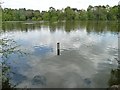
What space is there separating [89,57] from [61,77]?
8238 mm

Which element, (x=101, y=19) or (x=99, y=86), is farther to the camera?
(x=101, y=19)

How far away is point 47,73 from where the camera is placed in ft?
61.8

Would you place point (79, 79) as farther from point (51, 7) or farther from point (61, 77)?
point (51, 7)

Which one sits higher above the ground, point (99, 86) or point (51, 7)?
point (51, 7)

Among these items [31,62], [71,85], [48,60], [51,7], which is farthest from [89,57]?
[51,7]

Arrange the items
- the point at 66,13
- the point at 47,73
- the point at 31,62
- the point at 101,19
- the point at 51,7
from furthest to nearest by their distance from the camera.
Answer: the point at 51,7 → the point at 66,13 → the point at 101,19 → the point at 31,62 → the point at 47,73

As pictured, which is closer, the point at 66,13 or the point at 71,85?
the point at 71,85

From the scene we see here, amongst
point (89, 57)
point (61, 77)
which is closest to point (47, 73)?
point (61, 77)

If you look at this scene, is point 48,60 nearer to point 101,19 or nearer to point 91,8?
point 101,19

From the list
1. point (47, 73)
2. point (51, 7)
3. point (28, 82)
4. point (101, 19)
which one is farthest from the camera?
point (51, 7)

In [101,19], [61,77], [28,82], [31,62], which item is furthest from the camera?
[101,19]

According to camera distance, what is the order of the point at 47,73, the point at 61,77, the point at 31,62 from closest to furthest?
the point at 61,77
the point at 47,73
the point at 31,62

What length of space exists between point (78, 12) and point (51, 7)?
709 inches

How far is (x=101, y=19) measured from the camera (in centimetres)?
11369
